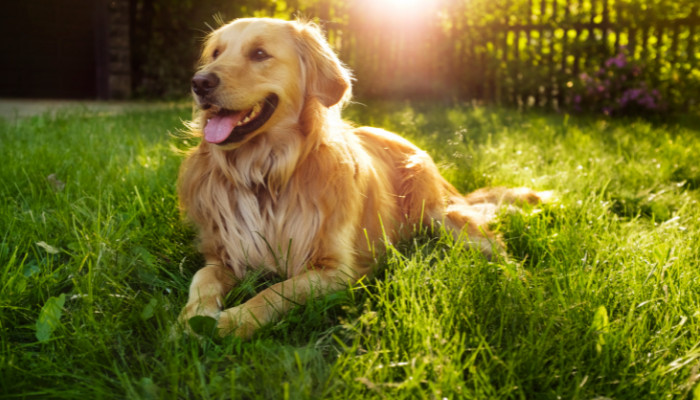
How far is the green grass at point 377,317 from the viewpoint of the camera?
1.27m

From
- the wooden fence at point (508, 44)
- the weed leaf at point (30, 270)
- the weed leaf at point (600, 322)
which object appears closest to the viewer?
the weed leaf at point (600, 322)

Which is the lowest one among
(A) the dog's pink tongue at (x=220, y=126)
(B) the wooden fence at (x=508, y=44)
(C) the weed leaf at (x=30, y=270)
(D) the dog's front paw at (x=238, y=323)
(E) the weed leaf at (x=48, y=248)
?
(D) the dog's front paw at (x=238, y=323)

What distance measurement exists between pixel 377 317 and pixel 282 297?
401mm

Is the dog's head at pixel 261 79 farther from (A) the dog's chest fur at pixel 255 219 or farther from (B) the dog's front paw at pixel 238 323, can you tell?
(B) the dog's front paw at pixel 238 323

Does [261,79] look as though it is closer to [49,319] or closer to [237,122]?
[237,122]

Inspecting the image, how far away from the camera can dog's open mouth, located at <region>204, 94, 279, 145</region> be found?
2.03 m

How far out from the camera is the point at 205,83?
198 cm

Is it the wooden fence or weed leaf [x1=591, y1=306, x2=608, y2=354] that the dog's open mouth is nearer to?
weed leaf [x1=591, y1=306, x2=608, y2=354]

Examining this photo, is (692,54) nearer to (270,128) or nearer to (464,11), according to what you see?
(464,11)

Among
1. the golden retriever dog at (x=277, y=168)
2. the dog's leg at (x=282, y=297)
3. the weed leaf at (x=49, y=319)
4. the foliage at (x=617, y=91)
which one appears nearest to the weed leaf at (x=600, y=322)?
the golden retriever dog at (x=277, y=168)

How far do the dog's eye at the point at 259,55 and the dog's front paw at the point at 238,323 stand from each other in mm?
1095

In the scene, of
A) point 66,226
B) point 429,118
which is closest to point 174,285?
point 66,226

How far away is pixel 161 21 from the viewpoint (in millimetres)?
9688

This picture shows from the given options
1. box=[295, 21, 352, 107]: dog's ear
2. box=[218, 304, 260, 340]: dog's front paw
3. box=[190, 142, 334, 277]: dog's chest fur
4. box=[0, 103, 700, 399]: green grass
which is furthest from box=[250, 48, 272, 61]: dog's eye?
box=[218, 304, 260, 340]: dog's front paw
